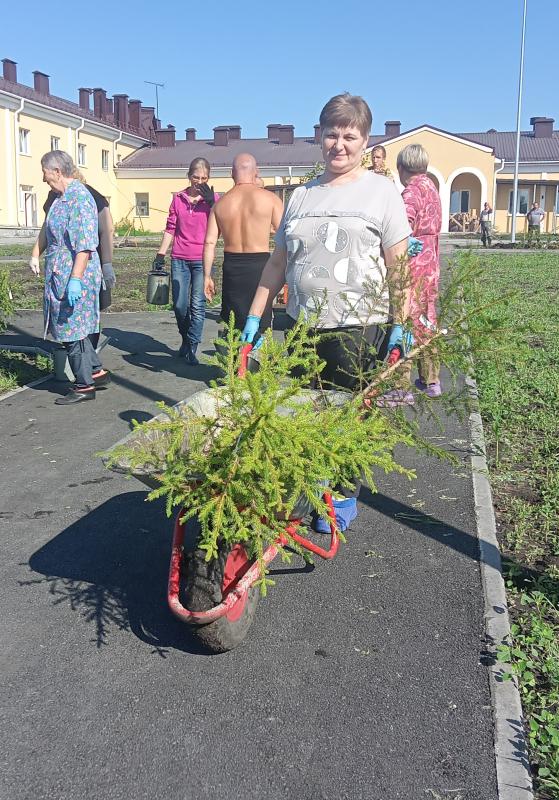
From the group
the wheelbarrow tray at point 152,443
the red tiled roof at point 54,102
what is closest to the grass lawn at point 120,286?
the wheelbarrow tray at point 152,443

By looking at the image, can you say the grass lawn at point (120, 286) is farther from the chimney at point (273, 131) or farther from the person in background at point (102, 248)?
the chimney at point (273, 131)

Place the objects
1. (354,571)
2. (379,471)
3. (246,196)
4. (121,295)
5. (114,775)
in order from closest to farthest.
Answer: (114,775) < (354,571) < (379,471) < (246,196) < (121,295)

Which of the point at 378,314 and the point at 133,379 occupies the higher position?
the point at 378,314

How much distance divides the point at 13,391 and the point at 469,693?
5657 millimetres

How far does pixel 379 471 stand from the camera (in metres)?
5.37

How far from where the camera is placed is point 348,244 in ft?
12.0

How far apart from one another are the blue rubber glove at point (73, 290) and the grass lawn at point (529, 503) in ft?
10.9

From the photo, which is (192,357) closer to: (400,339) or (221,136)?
(400,339)

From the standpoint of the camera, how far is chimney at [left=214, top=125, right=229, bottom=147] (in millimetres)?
60062

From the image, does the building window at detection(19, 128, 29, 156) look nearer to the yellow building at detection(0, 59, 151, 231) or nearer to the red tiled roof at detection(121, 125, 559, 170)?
the yellow building at detection(0, 59, 151, 231)

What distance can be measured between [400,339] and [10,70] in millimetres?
53236

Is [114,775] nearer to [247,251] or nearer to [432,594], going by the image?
[432,594]

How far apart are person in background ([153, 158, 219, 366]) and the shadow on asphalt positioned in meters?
3.92

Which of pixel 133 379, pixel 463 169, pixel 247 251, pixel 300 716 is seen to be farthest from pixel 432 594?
pixel 463 169
